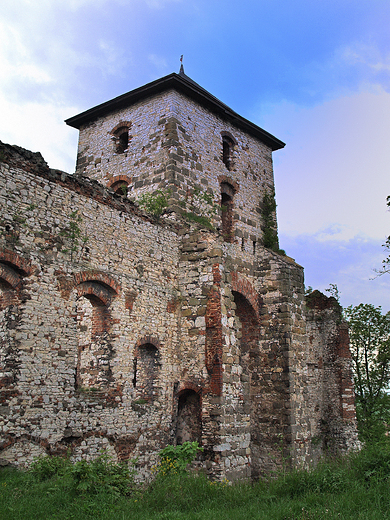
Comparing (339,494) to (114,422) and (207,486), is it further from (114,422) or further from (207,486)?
(114,422)

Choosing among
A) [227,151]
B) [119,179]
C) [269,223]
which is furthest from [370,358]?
[119,179]

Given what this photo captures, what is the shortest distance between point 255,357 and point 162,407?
4475 mm

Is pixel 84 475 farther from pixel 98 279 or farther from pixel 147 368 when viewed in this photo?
pixel 98 279

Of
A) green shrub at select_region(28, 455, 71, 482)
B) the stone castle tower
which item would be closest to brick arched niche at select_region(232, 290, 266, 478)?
the stone castle tower

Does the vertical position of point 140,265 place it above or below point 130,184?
below

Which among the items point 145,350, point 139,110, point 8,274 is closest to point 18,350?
point 8,274

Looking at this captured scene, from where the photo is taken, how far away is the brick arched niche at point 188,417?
379 inches

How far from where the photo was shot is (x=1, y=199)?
7.41 meters

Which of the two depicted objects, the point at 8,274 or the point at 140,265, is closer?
the point at 8,274

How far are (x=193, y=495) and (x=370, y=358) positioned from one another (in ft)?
54.9

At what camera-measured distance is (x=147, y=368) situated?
31.7ft

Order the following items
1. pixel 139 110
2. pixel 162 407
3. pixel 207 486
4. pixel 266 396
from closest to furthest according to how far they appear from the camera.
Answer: pixel 207 486, pixel 162 407, pixel 266 396, pixel 139 110

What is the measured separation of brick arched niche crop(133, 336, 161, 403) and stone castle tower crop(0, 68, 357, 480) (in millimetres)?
31

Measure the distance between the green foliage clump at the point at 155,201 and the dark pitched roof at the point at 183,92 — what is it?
363 centimetres
